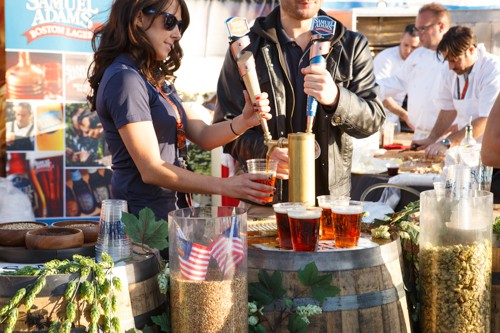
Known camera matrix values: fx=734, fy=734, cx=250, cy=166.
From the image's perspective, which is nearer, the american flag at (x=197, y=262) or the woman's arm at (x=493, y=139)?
the american flag at (x=197, y=262)

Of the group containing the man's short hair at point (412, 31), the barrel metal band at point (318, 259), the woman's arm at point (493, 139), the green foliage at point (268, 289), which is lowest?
the green foliage at point (268, 289)

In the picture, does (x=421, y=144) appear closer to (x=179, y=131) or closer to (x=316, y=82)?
(x=179, y=131)

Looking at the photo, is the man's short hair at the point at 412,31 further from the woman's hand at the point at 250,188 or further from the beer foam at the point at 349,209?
the beer foam at the point at 349,209

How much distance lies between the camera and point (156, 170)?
8.06 ft

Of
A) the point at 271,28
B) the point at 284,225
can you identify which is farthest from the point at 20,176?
the point at 284,225

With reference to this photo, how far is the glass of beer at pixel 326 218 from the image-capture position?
2.02 metres

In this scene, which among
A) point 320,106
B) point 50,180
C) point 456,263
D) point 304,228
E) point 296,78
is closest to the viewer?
point 304,228

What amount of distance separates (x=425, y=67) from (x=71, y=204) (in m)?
3.95

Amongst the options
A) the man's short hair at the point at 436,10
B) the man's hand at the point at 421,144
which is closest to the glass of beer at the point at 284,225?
the man's hand at the point at 421,144

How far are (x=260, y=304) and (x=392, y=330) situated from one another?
A: 363 millimetres

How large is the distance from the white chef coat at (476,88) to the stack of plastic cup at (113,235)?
381cm

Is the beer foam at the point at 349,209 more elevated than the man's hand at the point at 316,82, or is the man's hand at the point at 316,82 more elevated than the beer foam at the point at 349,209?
the man's hand at the point at 316,82

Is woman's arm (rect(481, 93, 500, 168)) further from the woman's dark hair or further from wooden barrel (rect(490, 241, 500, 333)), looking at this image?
the woman's dark hair

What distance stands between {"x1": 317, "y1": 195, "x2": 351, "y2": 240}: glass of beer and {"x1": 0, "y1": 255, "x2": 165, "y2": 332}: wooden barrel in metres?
0.49
